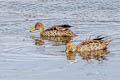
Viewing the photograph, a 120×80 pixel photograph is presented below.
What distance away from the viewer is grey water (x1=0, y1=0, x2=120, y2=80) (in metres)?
10.7

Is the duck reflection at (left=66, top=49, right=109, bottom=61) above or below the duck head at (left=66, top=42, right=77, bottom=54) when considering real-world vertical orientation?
below

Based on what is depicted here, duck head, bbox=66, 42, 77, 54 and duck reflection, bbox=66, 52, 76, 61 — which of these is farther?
duck head, bbox=66, 42, 77, 54

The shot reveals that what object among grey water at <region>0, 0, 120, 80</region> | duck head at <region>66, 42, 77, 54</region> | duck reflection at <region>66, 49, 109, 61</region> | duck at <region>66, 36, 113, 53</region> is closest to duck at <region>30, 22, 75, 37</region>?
grey water at <region>0, 0, 120, 80</region>

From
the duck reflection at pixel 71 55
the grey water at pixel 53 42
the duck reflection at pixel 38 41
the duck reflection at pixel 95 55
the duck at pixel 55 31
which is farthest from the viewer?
the duck at pixel 55 31

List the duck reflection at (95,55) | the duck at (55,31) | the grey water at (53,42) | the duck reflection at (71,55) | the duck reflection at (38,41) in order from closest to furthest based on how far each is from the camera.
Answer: the grey water at (53,42) < the duck reflection at (95,55) < the duck reflection at (71,55) < the duck reflection at (38,41) < the duck at (55,31)

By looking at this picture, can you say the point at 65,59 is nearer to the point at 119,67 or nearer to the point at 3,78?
the point at 119,67

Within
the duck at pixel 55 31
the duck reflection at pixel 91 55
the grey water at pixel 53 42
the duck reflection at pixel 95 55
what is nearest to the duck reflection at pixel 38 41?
the grey water at pixel 53 42

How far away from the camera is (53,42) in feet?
49.8

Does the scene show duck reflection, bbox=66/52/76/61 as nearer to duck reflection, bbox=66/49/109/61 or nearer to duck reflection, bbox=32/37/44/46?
duck reflection, bbox=66/49/109/61

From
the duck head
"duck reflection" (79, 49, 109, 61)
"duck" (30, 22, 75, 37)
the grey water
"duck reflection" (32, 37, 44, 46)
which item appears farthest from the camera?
"duck" (30, 22, 75, 37)

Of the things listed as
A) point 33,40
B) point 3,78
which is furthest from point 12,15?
point 3,78

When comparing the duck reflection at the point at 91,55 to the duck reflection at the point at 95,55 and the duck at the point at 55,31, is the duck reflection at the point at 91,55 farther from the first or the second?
the duck at the point at 55,31

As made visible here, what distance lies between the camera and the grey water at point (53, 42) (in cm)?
1068

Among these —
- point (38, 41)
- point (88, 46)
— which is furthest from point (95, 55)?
point (38, 41)
